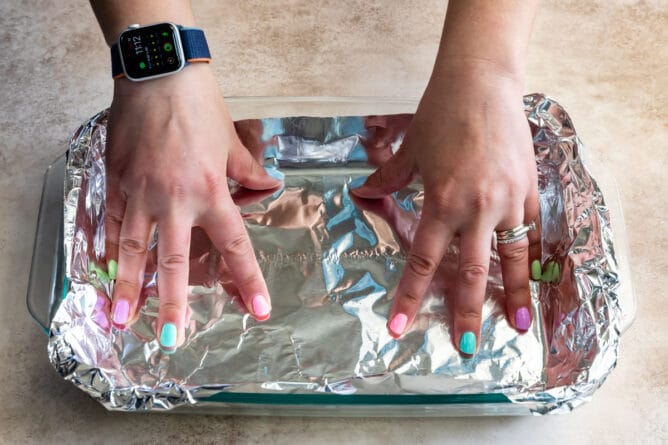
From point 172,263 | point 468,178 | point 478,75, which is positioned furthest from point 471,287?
point 172,263

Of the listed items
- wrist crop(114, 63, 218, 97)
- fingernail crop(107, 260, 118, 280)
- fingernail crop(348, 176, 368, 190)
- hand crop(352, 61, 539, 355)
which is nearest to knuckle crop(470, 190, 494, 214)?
hand crop(352, 61, 539, 355)

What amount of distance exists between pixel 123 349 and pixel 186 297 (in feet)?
0.32

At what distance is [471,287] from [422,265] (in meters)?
0.06

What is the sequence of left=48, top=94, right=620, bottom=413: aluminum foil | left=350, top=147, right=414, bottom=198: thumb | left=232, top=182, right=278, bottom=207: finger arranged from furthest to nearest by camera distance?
Answer: left=232, top=182, right=278, bottom=207: finger → left=350, top=147, right=414, bottom=198: thumb → left=48, top=94, right=620, bottom=413: aluminum foil

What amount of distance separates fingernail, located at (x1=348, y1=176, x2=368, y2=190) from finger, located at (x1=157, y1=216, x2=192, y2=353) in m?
0.27

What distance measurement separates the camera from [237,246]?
804 mm

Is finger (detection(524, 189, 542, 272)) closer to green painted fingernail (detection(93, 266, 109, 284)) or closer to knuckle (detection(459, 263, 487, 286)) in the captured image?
knuckle (detection(459, 263, 487, 286))

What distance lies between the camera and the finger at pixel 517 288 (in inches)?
32.5

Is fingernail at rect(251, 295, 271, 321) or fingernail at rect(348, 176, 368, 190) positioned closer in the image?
fingernail at rect(251, 295, 271, 321)

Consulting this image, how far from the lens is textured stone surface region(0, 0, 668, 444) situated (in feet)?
2.65

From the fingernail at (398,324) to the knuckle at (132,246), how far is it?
1.04ft

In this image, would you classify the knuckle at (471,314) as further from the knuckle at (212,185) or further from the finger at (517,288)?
the knuckle at (212,185)

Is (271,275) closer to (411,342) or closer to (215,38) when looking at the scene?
(411,342)

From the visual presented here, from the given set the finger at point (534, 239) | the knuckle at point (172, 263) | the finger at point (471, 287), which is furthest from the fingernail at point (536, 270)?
the knuckle at point (172, 263)
